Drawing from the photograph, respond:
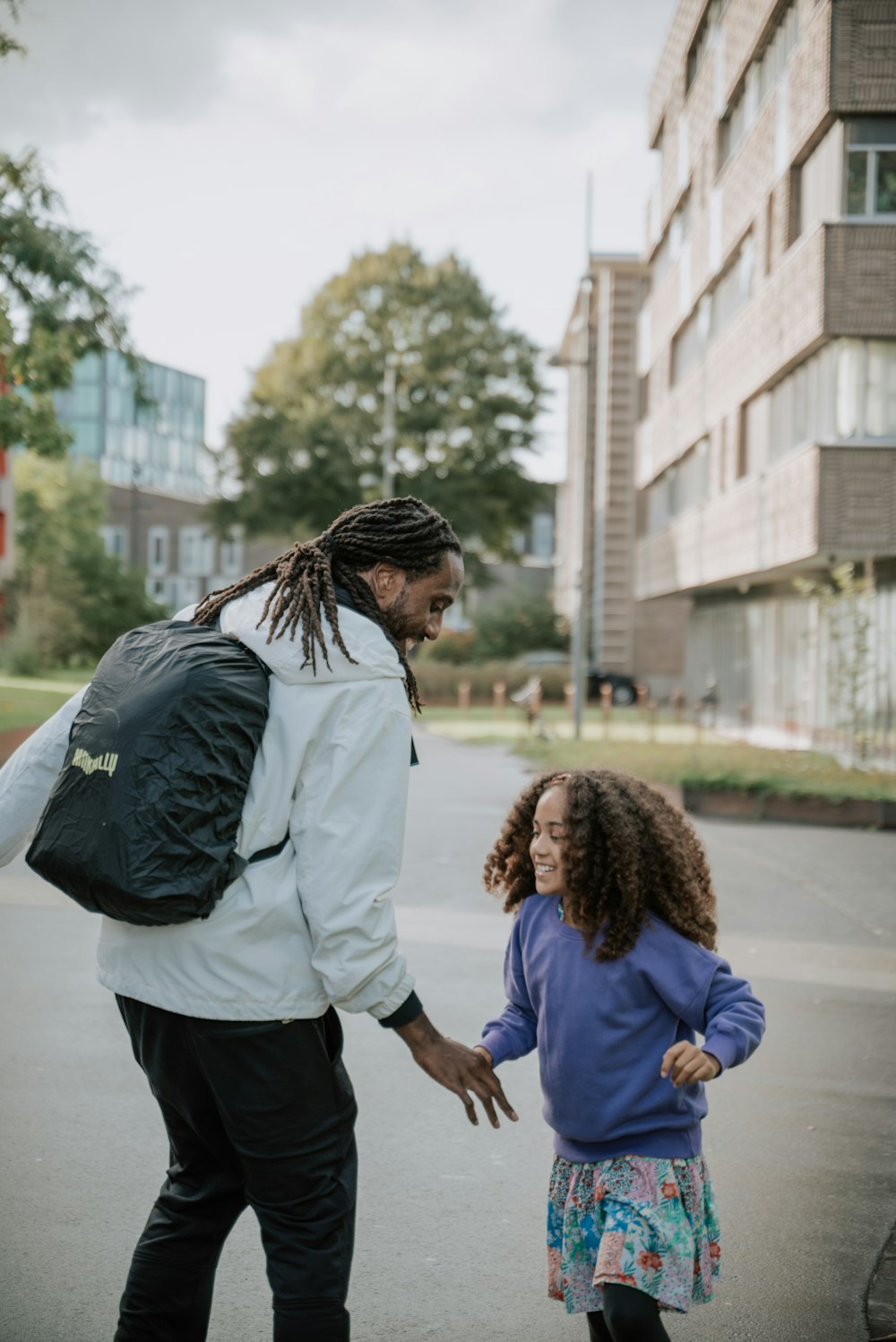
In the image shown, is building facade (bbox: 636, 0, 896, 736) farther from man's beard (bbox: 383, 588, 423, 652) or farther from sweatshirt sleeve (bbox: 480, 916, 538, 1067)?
man's beard (bbox: 383, 588, 423, 652)

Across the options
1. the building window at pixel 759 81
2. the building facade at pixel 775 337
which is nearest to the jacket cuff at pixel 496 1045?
the building facade at pixel 775 337

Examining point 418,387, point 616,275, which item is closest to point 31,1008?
point 616,275

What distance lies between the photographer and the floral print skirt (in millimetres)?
2877

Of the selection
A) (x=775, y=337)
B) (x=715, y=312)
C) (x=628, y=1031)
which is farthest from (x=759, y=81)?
(x=628, y=1031)

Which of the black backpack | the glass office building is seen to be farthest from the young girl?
the glass office building

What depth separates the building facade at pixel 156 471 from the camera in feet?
187

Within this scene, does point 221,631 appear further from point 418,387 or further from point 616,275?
point 418,387

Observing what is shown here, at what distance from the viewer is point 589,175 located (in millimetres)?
37250

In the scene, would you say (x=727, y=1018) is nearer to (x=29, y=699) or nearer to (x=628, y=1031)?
(x=628, y=1031)

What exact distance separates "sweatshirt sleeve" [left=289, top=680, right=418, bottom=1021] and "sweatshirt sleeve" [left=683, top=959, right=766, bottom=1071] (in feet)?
1.97

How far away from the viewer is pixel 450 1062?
288 cm

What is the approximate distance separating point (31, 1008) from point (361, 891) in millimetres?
4637

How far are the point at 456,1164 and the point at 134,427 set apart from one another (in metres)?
110

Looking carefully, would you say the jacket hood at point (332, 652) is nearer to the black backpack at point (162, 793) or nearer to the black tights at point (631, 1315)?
the black backpack at point (162, 793)
